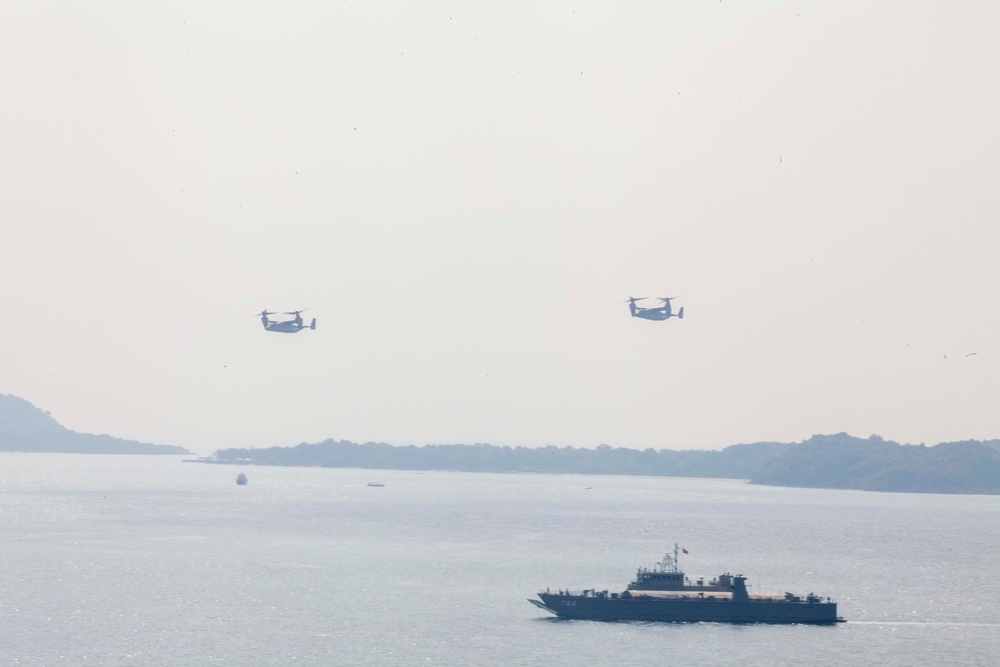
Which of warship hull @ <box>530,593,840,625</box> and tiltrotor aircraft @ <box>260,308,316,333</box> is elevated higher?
tiltrotor aircraft @ <box>260,308,316,333</box>

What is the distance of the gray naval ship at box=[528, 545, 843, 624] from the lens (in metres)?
100

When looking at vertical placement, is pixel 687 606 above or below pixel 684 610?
above

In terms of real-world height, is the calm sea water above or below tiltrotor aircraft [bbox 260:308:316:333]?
below

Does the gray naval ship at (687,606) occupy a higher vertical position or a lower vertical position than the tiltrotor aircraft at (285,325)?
lower

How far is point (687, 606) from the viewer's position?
3989 inches

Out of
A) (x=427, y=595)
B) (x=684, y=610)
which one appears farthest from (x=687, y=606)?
(x=427, y=595)

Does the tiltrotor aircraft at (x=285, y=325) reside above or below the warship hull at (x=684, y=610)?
above

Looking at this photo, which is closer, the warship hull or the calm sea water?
the calm sea water

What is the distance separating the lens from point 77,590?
4291 inches

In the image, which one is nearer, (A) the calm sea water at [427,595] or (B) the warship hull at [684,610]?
(A) the calm sea water at [427,595]

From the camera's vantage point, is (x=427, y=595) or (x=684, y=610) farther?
(x=427, y=595)

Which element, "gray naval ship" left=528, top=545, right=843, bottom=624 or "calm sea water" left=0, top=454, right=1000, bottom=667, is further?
"gray naval ship" left=528, top=545, right=843, bottom=624

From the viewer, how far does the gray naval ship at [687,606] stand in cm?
10000

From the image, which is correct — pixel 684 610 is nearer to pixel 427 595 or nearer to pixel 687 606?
pixel 687 606
